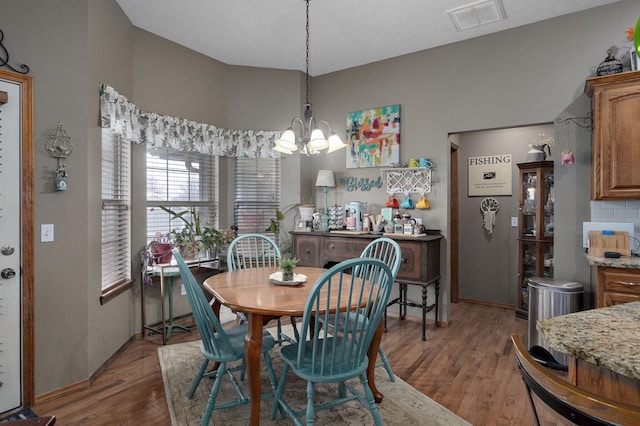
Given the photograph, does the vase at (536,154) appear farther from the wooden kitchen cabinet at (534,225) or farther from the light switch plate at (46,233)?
the light switch plate at (46,233)

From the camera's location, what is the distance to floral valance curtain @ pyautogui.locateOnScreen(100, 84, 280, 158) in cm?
292

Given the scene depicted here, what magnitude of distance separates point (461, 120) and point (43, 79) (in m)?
3.58

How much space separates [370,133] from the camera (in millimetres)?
4340

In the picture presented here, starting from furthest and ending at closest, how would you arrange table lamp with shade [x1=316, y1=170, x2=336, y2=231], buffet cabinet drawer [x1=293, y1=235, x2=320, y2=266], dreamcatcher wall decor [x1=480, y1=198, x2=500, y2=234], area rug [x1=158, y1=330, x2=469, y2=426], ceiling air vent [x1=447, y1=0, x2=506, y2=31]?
dreamcatcher wall decor [x1=480, y1=198, x2=500, y2=234] → table lamp with shade [x1=316, y1=170, x2=336, y2=231] → buffet cabinet drawer [x1=293, y1=235, x2=320, y2=266] → ceiling air vent [x1=447, y1=0, x2=506, y2=31] → area rug [x1=158, y1=330, x2=469, y2=426]

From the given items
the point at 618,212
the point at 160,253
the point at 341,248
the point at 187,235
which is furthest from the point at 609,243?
the point at 160,253

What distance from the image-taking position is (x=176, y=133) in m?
3.76

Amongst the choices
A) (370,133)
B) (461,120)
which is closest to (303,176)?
(370,133)

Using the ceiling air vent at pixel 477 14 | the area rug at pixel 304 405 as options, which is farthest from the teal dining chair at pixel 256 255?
the ceiling air vent at pixel 477 14

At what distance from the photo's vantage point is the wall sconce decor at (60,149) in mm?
2385

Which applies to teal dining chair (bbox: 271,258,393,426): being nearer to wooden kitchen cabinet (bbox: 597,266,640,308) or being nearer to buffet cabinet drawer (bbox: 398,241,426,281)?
buffet cabinet drawer (bbox: 398,241,426,281)

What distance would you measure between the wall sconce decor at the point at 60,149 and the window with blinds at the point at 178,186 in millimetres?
1255

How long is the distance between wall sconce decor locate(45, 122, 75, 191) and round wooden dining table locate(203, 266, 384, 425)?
117cm

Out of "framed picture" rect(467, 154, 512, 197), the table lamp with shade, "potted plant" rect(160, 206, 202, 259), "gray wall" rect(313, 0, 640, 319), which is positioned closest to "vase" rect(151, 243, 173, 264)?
"potted plant" rect(160, 206, 202, 259)

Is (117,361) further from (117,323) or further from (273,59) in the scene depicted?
(273,59)
